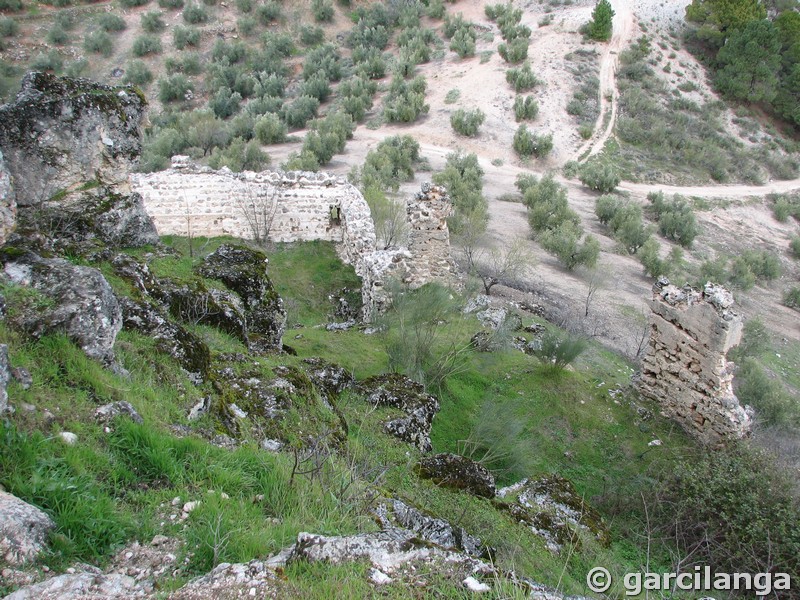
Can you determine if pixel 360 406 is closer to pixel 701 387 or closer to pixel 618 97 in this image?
pixel 701 387

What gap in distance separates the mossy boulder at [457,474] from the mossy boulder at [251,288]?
2.61m

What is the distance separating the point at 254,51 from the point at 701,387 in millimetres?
36281

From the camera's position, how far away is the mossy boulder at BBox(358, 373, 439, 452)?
6902 millimetres

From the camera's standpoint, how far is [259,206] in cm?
1424

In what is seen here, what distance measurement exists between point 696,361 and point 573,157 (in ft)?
73.5

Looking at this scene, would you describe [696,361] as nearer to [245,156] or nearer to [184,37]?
[245,156]

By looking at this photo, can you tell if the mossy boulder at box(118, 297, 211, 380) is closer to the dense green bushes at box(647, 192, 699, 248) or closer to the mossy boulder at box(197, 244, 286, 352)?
the mossy boulder at box(197, 244, 286, 352)

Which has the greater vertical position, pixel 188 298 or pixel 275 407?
pixel 188 298

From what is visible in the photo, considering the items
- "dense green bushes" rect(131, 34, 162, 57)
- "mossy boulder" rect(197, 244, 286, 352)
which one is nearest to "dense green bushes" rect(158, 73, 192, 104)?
"dense green bushes" rect(131, 34, 162, 57)

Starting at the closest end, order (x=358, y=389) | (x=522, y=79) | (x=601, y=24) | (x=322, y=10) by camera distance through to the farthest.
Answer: (x=358, y=389) < (x=522, y=79) < (x=601, y=24) < (x=322, y=10)

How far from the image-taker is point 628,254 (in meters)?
20.8

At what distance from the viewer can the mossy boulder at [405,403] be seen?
6.90 m

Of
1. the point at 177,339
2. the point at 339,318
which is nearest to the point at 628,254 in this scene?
the point at 339,318

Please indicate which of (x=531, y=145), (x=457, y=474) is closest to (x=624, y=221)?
(x=531, y=145)
